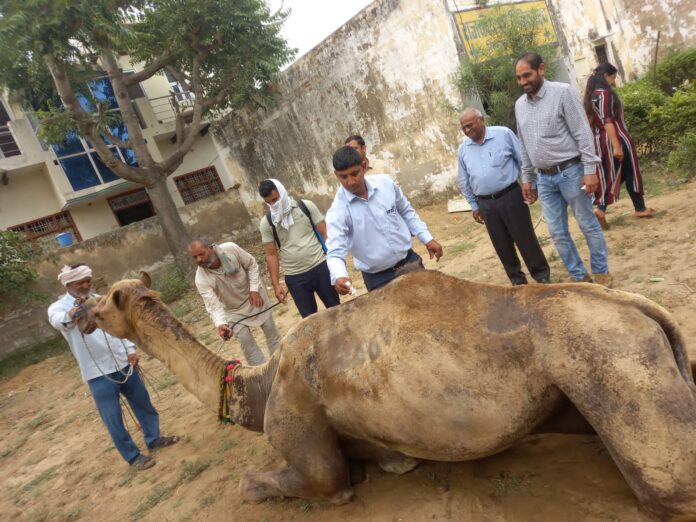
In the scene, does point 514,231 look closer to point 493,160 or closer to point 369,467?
point 493,160

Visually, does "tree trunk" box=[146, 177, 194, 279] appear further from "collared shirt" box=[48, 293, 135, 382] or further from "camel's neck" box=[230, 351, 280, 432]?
"camel's neck" box=[230, 351, 280, 432]

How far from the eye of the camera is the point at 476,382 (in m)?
2.14

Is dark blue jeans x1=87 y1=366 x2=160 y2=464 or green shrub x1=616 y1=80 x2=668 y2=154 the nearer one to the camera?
dark blue jeans x1=87 y1=366 x2=160 y2=464

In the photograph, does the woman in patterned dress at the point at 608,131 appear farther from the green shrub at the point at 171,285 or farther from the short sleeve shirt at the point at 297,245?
the green shrub at the point at 171,285

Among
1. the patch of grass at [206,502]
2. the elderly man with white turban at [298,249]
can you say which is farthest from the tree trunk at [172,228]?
the patch of grass at [206,502]

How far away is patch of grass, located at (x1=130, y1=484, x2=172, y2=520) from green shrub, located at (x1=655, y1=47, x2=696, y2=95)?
1478 cm

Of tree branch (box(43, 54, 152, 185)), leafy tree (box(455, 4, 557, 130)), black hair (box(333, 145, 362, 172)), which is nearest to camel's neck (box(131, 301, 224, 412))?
black hair (box(333, 145, 362, 172))

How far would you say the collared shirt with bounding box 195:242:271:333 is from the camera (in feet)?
14.5

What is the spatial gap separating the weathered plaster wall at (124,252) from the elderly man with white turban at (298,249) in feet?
34.2

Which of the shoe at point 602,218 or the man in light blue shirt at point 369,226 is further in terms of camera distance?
→ the shoe at point 602,218

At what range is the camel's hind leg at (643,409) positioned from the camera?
175 centimetres

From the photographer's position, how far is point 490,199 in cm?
453

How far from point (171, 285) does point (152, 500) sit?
9669 mm

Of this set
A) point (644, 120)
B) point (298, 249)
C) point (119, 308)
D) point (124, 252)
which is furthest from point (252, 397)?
point (124, 252)
